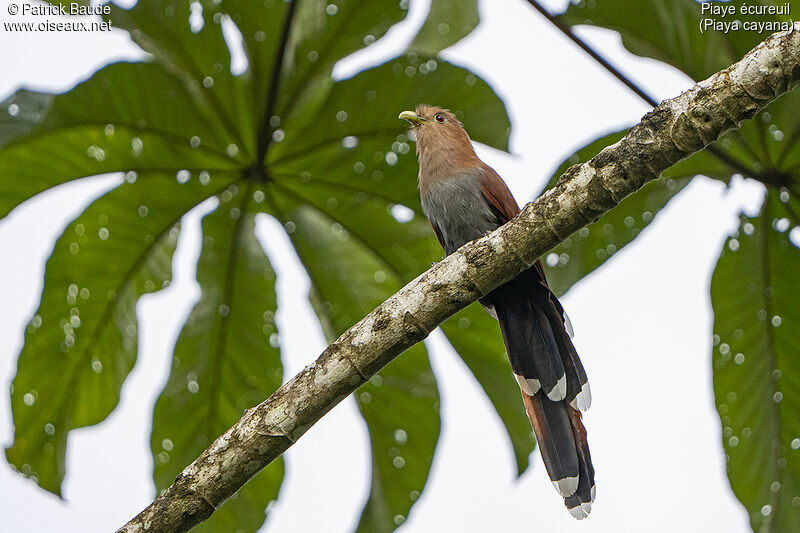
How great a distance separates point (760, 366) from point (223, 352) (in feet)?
7.71

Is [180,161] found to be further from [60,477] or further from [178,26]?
[60,477]

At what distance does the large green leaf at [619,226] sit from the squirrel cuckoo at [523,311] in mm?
119

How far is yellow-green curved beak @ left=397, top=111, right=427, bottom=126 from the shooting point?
3.48 metres

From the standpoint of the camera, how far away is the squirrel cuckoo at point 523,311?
3000mm

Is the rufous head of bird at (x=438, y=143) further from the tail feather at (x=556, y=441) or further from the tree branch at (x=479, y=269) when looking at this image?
the tree branch at (x=479, y=269)

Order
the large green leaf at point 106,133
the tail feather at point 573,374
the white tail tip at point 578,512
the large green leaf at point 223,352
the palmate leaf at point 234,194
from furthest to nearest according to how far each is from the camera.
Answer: the large green leaf at point 223,352
the palmate leaf at point 234,194
the large green leaf at point 106,133
the tail feather at point 573,374
the white tail tip at point 578,512

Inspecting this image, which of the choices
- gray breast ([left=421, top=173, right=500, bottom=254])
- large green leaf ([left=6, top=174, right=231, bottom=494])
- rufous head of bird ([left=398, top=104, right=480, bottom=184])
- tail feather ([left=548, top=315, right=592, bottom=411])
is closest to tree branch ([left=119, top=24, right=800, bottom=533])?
tail feather ([left=548, top=315, right=592, bottom=411])

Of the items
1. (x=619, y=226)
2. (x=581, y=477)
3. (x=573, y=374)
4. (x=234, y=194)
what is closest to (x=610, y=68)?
(x=619, y=226)

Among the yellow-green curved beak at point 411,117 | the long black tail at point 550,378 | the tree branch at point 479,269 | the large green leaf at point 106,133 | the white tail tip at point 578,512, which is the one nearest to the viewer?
the tree branch at point 479,269

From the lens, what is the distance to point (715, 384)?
3.53 meters

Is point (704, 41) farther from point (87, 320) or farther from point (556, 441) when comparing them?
point (87, 320)

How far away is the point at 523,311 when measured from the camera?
330 cm

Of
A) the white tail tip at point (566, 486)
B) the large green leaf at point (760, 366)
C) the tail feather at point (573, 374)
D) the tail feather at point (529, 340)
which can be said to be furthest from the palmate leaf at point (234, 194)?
the large green leaf at point (760, 366)

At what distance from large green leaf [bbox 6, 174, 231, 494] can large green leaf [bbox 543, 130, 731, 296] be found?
1566 mm
